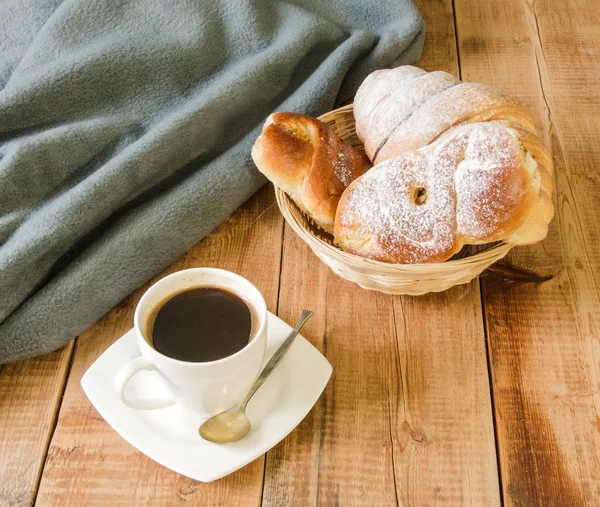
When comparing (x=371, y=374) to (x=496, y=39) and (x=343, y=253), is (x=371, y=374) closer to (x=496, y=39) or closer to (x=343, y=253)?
(x=343, y=253)

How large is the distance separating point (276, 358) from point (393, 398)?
0.15 meters

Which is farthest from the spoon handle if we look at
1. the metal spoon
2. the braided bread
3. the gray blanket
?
the gray blanket

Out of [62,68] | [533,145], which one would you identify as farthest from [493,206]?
[62,68]

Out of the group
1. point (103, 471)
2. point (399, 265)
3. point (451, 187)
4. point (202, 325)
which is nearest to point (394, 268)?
point (399, 265)

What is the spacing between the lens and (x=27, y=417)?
2.55 ft

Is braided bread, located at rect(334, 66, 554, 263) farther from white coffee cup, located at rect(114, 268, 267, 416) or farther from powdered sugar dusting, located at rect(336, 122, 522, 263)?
white coffee cup, located at rect(114, 268, 267, 416)

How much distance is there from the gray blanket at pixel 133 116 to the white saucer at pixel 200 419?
11 centimetres

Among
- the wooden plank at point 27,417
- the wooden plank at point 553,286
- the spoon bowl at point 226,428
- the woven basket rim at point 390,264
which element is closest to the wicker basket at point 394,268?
the woven basket rim at point 390,264

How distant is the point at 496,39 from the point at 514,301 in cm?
63

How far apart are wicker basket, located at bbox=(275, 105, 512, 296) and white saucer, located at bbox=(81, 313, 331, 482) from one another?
0.11 m

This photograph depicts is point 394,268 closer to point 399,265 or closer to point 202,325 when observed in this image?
point 399,265

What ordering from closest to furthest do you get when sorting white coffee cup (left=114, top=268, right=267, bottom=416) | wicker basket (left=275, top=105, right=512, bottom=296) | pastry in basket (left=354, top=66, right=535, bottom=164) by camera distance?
white coffee cup (left=114, top=268, right=267, bottom=416)
wicker basket (left=275, top=105, right=512, bottom=296)
pastry in basket (left=354, top=66, right=535, bottom=164)

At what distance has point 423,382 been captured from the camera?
0.80m

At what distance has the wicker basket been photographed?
755 mm
